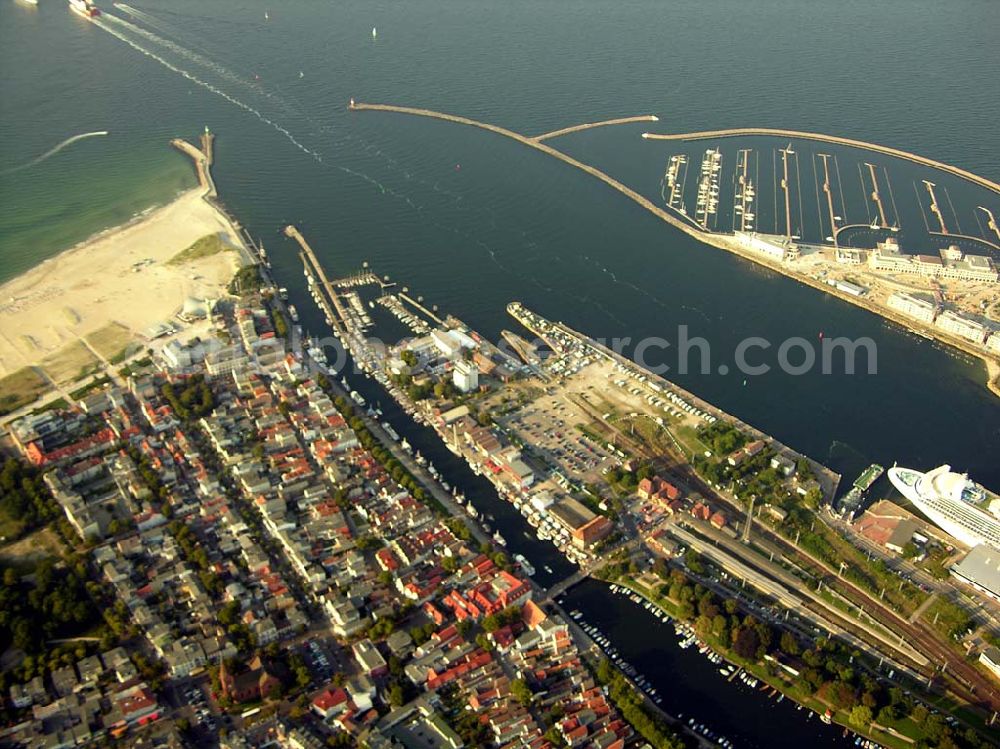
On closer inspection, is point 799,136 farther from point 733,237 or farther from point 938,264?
point 938,264

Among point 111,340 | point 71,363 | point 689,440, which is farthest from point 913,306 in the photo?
point 71,363

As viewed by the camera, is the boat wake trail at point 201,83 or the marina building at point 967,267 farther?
the boat wake trail at point 201,83

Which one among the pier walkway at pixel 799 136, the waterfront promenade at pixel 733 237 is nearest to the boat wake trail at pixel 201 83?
the waterfront promenade at pixel 733 237

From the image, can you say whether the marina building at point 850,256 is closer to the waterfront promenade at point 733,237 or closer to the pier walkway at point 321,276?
the waterfront promenade at point 733,237

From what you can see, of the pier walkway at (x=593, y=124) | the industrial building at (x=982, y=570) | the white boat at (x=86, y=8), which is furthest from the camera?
the white boat at (x=86, y=8)

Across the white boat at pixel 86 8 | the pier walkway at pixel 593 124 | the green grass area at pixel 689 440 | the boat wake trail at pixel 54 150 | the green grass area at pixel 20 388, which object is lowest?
the green grass area at pixel 689 440

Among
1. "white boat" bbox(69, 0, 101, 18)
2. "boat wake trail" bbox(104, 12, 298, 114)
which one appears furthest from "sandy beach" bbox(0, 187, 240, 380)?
"white boat" bbox(69, 0, 101, 18)

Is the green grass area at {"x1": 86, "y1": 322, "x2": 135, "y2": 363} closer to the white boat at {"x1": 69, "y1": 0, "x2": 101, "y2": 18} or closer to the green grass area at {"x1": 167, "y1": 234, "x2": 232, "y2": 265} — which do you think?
the green grass area at {"x1": 167, "y1": 234, "x2": 232, "y2": 265}
